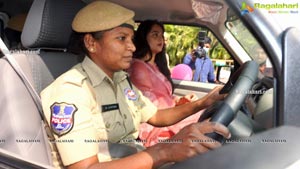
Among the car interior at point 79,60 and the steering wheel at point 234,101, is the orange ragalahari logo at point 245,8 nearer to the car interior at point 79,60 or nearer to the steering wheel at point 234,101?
the car interior at point 79,60

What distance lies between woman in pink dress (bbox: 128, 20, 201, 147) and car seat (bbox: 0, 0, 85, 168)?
0.96 meters

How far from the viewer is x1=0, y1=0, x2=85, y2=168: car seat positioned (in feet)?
5.56

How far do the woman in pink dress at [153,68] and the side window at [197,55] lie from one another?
122 mm

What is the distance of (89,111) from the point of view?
5.49 feet

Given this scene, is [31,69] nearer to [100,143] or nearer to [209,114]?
[100,143]

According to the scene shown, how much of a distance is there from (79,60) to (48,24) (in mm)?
236

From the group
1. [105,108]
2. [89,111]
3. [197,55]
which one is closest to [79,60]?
[105,108]

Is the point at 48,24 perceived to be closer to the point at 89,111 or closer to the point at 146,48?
the point at 89,111

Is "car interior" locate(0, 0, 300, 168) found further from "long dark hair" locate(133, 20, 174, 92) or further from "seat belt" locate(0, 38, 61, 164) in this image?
"long dark hair" locate(133, 20, 174, 92)

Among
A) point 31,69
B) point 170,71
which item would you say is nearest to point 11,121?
point 31,69

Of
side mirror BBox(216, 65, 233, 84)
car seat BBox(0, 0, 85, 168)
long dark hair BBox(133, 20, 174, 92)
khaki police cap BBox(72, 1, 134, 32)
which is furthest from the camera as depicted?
long dark hair BBox(133, 20, 174, 92)

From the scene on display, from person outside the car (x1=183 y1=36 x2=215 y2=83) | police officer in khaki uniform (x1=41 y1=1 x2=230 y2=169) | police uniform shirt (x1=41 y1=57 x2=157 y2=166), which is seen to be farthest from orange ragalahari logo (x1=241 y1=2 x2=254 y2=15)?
person outside the car (x1=183 y1=36 x2=215 y2=83)

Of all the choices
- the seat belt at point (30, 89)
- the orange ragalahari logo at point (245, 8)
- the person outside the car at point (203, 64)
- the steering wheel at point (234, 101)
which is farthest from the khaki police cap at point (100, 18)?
the person outside the car at point (203, 64)

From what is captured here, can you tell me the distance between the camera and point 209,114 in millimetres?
1575
